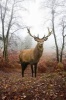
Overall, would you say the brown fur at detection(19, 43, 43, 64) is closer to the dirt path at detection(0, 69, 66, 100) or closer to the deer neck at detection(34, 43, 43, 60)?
the deer neck at detection(34, 43, 43, 60)

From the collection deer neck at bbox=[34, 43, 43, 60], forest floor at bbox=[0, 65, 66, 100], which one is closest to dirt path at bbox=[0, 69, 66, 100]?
forest floor at bbox=[0, 65, 66, 100]

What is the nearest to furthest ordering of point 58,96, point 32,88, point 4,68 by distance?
point 58,96 → point 32,88 → point 4,68

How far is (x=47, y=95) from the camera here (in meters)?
9.61

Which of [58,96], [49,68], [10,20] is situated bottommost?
[49,68]

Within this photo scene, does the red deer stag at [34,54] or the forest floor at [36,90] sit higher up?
the red deer stag at [34,54]

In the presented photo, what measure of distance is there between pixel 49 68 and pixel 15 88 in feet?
39.2

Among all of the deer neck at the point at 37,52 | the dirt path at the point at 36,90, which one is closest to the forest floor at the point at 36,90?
the dirt path at the point at 36,90

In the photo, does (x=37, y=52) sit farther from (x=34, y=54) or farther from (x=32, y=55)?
(x=32, y=55)

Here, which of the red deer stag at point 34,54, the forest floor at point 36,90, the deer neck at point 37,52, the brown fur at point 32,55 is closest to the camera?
the forest floor at point 36,90

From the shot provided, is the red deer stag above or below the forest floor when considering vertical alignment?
above

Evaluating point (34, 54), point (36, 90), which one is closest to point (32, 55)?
point (34, 54)

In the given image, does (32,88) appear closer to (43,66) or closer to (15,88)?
(15,88)

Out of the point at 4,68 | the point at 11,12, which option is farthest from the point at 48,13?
the point at 4,68

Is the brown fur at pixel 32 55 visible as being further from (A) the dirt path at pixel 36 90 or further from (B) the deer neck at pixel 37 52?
(A) the dirt path at pixel 36 90
